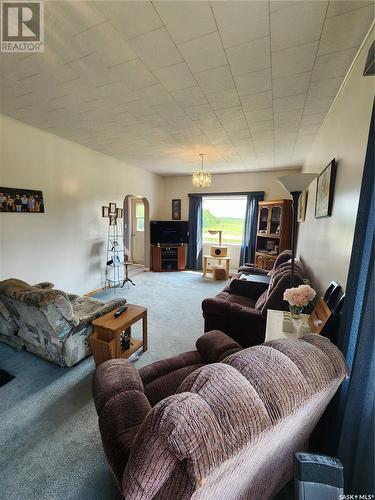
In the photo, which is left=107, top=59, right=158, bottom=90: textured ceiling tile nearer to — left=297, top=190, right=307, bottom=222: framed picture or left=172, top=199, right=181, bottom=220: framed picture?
left=297, top=190, right=307, bottom=222: framed picture

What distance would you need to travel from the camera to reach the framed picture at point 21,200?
8.92 feet

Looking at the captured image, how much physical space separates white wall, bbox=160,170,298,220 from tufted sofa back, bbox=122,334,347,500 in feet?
17.3

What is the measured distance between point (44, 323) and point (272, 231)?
14.8 feet

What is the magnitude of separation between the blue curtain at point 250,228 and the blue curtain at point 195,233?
1.23 meters

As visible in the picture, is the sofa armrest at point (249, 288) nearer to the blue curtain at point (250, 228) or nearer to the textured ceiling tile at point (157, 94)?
the textured ceiling tile at point (157, 94)

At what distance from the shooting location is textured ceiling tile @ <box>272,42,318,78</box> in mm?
1529

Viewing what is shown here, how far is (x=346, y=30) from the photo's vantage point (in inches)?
54.0

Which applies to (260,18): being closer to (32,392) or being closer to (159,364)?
(159,364)

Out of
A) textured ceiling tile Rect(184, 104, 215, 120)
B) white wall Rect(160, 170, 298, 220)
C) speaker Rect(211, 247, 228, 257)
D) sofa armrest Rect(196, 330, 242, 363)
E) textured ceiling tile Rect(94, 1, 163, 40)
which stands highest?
textured ceiling tile Rect(184, 104, 215, 120)

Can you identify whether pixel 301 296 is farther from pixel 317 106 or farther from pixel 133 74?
pixel 133 74

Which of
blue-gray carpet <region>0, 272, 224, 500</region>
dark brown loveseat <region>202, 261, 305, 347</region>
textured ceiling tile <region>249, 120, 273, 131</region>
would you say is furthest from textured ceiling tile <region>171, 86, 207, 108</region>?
blue-gray carpet <region>0, 272, 224, 500</region>

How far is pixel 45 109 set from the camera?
2.49 meters

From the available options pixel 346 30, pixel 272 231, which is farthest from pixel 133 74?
pixel 272 231

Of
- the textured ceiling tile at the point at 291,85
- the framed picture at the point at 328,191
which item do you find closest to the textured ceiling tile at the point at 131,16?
the textured ceiling tile at the point at 291,85
